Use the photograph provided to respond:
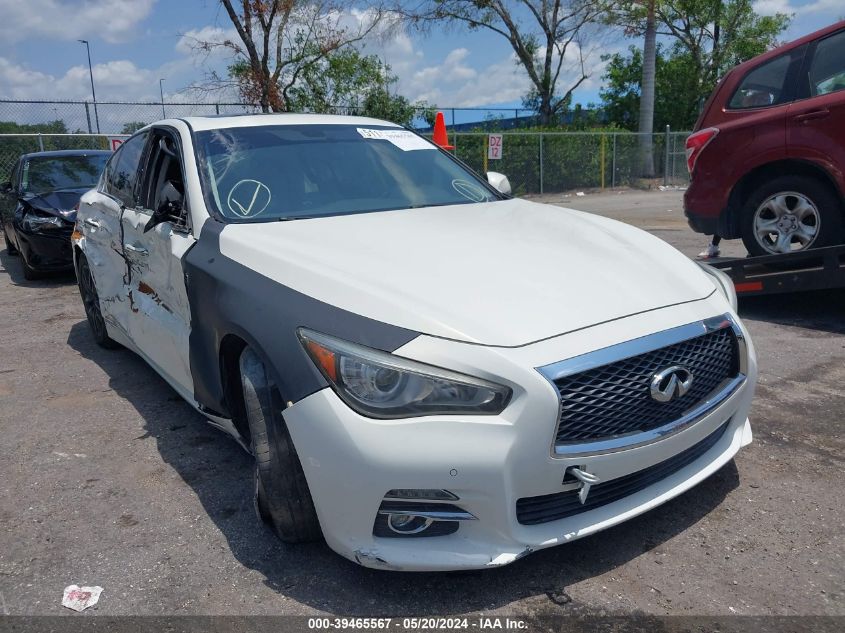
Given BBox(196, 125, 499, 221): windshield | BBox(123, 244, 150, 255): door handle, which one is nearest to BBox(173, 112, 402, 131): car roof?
BBox(196, 125, 499, 221): windshield

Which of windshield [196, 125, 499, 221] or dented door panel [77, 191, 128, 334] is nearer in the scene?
windshield [196, 125, 499, 221]

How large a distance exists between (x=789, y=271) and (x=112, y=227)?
15.1ft

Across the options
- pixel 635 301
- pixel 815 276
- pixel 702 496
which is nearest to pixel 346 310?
pixel 635 301

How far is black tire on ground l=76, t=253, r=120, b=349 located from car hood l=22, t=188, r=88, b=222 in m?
3.18

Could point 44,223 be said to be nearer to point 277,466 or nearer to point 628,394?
point 277,466

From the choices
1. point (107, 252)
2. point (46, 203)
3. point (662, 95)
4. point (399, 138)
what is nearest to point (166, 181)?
point (107, 252)

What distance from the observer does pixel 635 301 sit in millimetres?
2551

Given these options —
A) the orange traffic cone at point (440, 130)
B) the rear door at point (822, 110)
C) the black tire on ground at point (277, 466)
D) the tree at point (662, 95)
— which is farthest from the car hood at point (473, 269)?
the tree at point (662, 95)

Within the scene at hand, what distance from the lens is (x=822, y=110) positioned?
5082mm

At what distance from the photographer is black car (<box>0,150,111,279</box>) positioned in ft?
27.6

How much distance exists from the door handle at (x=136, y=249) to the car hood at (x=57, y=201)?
192 inches

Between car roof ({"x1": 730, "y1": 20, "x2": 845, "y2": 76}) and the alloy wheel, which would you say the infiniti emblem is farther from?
car roof ({"x1": 730, "y1": 20, "x2": 845, "y2": 76})

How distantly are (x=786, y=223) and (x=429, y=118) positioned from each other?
18.7 m

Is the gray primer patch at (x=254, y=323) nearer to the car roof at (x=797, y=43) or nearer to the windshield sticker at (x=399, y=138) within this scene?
the windshield sticker at (x=399, y=138)
